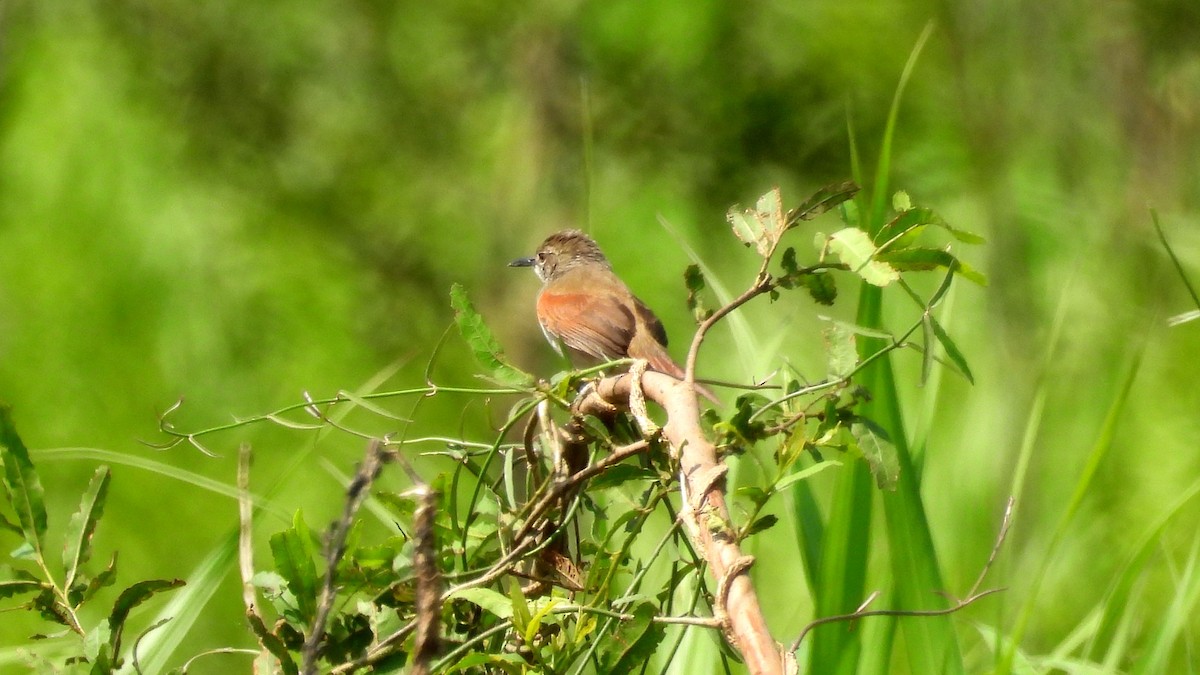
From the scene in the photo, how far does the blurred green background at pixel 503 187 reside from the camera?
489cm

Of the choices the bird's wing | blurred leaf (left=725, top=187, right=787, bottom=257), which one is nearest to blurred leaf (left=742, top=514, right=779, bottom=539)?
blurred leaf (left=725, top=187, right=787, bottom=257)

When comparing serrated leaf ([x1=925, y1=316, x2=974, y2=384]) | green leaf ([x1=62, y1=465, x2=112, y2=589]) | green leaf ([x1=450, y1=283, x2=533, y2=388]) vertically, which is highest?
green leaf ([x1=450, y1=283, x2=533, y2=388])

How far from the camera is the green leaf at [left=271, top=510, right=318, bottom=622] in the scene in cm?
130

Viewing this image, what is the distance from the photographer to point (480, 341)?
1.37 meters

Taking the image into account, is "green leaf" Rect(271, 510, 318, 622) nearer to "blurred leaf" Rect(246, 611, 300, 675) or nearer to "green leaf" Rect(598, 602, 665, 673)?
"blurred leaf" Rect(246, 611, 300, 675)

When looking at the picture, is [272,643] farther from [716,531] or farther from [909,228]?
[909,228]

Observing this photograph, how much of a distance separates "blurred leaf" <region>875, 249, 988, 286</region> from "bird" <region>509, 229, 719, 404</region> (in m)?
2.73

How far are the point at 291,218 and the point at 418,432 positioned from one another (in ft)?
3.55

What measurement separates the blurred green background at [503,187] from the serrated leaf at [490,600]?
10.0 feet

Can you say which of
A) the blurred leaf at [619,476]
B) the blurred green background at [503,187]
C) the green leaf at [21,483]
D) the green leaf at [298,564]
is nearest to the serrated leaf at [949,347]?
the blurred leaf at [619,476]

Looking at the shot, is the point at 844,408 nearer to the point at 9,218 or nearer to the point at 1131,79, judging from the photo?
the point at 1131,79

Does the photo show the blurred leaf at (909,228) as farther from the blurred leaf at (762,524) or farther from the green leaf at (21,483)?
the green leaf at (21,483)

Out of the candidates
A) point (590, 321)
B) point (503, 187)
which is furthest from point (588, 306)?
point (503, 187)

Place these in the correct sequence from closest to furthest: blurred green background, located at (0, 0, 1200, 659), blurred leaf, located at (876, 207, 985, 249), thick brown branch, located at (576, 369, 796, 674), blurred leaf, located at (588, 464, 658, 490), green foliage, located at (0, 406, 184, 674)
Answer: thick brown branch, located at (576, 369, 796, 674) → blurred leaf, located at (876, 207, 985, 249) → blurred leaf, located at (588, 464, 658, 490) → green foliage, located at (0, 406, 184, 674) → blurred green background, located at (0, 0, 1200, 659)
